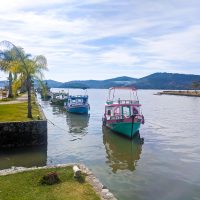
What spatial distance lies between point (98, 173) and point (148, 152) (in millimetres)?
8367

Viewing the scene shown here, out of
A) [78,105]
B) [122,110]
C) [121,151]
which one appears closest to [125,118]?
[122,110]

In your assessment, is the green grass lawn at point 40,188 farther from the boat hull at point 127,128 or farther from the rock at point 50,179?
the boat hull at point 127,128

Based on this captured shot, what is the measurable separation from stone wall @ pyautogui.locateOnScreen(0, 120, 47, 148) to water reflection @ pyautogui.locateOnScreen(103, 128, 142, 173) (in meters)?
6.62

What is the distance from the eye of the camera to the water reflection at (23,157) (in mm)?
→ 24375

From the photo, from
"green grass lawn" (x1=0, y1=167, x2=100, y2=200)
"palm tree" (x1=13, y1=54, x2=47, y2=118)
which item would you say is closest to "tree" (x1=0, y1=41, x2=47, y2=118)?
"palm tree" (x1=13, y1=54, x2=47, y2=118)

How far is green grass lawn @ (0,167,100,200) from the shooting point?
41.8 feet

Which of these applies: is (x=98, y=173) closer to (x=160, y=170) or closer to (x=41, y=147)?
(x=160, y=170)

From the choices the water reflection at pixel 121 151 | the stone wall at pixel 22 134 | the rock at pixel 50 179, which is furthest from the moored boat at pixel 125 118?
the rock at pixel 50 179

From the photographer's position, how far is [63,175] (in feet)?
50.1

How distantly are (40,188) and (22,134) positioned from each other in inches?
596

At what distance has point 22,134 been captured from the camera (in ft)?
92.4

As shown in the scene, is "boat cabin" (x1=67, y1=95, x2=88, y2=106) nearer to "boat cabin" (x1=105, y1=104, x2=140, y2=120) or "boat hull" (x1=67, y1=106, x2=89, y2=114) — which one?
"boat hull" (x1=67, y1=106, x2=89, y2=114)

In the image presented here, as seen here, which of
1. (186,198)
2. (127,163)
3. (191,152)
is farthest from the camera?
(191,152)

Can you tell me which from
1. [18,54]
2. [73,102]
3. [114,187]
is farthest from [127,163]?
[73,102]
